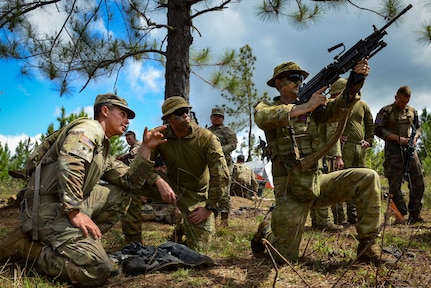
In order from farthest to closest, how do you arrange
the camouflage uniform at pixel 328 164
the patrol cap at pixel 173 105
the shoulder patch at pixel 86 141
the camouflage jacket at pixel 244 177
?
the camouflage jacket at pixel 244 177, the camouflage uniform at pixel 328 164, the patrol cap at pixel 173 105, the shoulder patch at pixel 86 141

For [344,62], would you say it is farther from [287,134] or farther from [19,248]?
[19,248]

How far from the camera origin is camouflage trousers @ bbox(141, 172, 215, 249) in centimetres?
432

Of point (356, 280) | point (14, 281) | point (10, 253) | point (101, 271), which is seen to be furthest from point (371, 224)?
point (10, 253)

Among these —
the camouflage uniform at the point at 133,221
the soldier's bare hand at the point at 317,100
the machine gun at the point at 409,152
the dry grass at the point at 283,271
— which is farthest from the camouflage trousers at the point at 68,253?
the machine gun at the point at 409,152

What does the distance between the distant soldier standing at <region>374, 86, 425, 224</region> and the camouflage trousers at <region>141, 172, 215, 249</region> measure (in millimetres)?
3265

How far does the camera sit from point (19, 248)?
323 centimetres

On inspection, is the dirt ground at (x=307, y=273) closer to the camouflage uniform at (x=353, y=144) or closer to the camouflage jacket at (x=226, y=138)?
the camouflage uniform at (x=353, y=144)

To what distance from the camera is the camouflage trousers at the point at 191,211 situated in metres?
4.32

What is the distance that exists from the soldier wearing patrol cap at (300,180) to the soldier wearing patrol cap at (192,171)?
0.83 meters

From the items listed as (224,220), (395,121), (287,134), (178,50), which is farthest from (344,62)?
(178,50)

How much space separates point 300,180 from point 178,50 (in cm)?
381

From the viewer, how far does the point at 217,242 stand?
179 inches

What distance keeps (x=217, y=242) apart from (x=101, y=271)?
178 cm

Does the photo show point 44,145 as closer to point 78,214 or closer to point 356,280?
point 78,214
